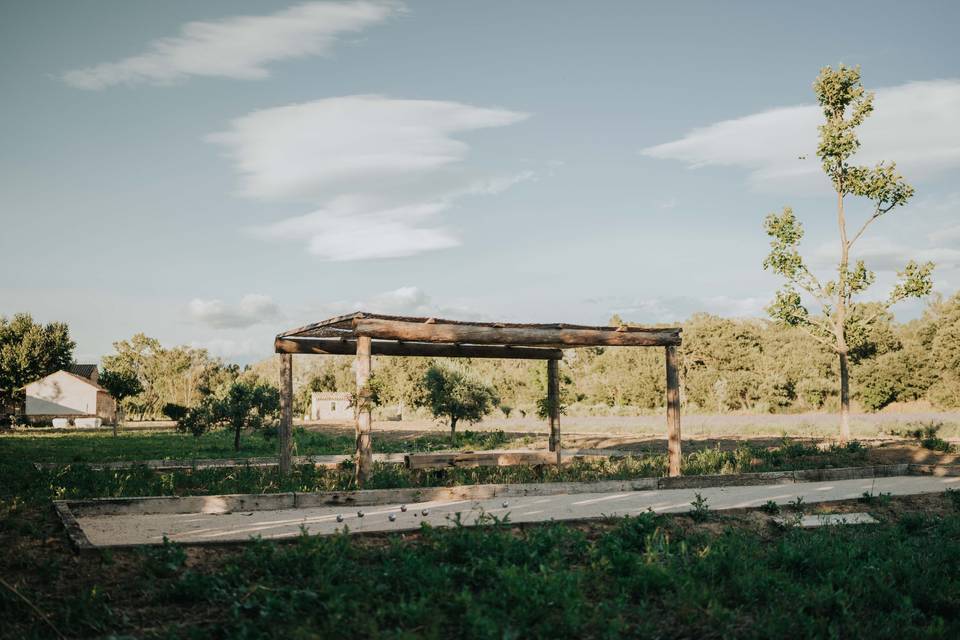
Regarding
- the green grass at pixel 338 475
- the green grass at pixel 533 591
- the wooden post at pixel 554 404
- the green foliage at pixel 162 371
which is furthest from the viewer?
the green foliage at pixel 162 371

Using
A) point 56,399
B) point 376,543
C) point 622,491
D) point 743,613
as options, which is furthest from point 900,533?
point 56,399

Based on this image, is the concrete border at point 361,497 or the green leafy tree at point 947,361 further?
the green leafy tree at point 947,361

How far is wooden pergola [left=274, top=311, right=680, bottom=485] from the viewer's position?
36.1 ft

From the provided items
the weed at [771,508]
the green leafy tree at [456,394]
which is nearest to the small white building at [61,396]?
the green leafy tree at [456,394]

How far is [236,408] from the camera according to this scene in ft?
72.8

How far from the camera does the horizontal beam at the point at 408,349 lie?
540 inches

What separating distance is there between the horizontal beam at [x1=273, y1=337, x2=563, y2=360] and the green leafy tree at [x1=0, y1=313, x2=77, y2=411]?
50409 mm

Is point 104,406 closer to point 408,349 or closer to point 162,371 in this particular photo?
point 162,371

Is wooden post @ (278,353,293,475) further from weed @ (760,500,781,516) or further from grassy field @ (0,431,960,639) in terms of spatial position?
weed @ (760,500,781,516)

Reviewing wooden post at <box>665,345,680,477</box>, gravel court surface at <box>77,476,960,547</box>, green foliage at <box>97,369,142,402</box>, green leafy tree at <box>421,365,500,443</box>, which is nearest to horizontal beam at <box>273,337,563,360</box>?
wooden post at <box>665,345,680,477</box>

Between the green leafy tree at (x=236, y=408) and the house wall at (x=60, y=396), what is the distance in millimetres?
37295

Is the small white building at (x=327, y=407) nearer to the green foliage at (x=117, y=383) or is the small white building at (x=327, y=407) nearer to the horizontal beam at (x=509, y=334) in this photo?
the green foliage at (x=117, y=383)

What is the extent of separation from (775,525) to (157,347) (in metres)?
90.4

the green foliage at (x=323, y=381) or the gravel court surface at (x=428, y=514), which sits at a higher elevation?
the green foliage at (x=323, y=381)
